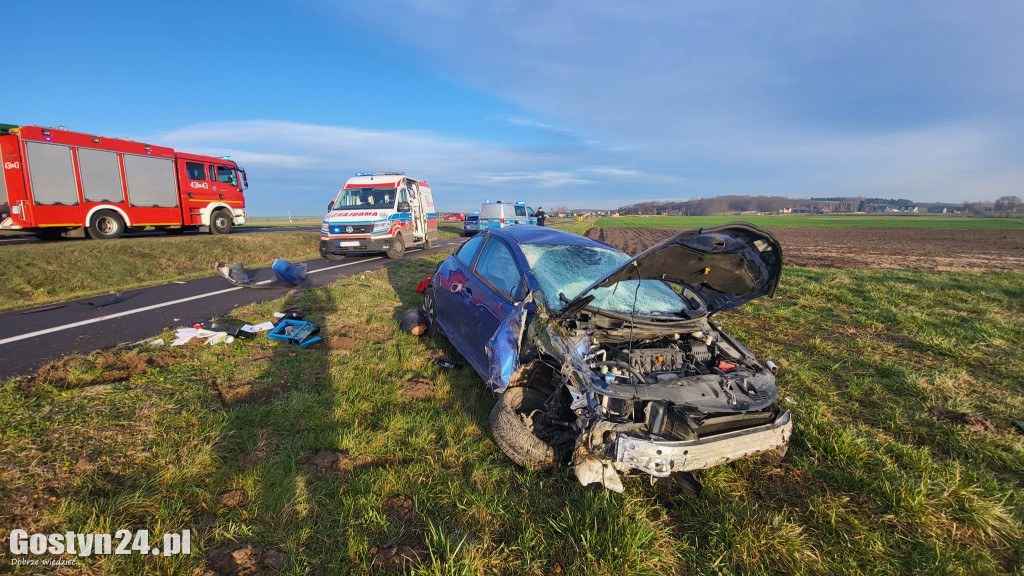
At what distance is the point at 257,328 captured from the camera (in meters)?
4.65

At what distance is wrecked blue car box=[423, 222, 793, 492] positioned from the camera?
85.5 inches

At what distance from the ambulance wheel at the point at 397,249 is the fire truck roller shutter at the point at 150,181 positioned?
24.1 ft

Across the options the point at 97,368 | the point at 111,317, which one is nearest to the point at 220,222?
the point at 111,317

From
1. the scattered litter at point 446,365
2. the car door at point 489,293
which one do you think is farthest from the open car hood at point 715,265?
the scattered litter at point 446,365

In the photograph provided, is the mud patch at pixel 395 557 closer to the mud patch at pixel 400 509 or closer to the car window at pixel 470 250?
the mud patch at pixel 400 509

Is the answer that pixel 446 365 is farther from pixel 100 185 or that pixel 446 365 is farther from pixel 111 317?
pixel 100 185

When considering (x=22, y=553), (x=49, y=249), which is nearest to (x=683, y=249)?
(x=22, y=553)

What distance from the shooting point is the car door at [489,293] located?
3.31 meters

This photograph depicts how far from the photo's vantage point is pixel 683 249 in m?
2.69

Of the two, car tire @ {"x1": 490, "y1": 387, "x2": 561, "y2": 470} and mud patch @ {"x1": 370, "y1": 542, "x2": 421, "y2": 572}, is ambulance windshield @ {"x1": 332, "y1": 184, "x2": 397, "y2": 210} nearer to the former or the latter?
car tire @ {"x1": 490, "y1": 387, "x2": 561, "y2": 470}

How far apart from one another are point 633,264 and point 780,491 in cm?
164

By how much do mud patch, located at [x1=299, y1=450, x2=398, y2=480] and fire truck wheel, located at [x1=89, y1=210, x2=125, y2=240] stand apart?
13071 mm

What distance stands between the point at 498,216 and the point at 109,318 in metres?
17.2

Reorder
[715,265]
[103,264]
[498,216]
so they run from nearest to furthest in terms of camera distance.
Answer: [715,265], [103,264], [498,216]
